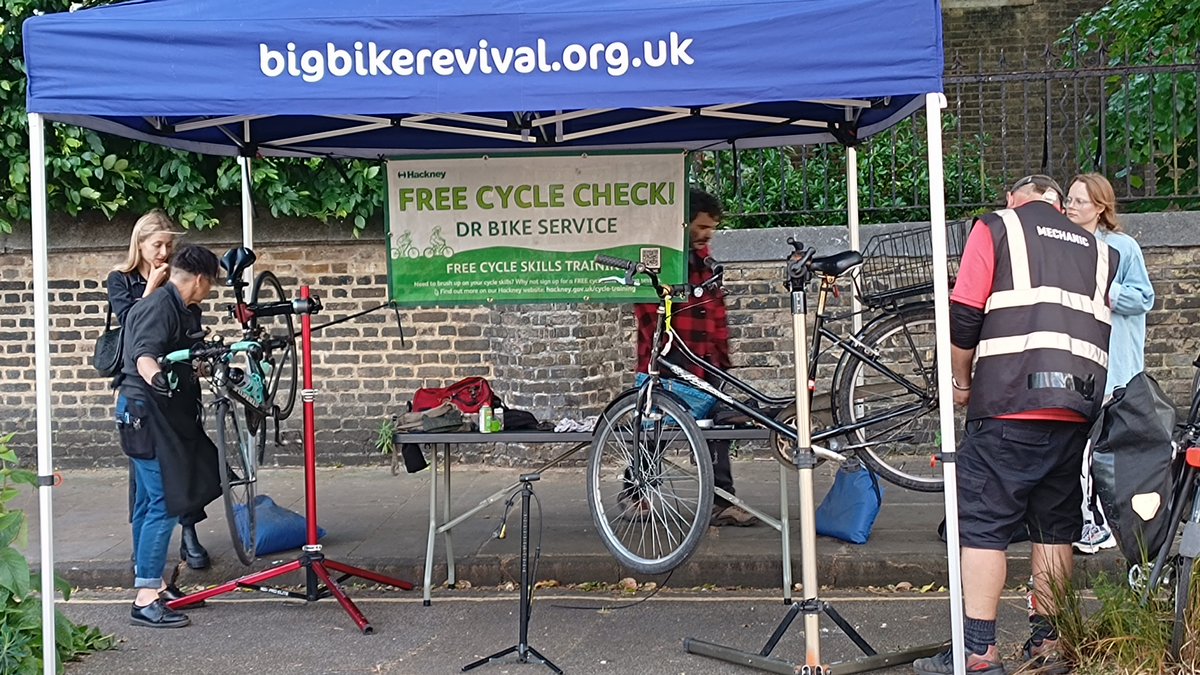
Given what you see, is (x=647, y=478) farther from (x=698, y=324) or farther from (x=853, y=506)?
(x=853, y=506)

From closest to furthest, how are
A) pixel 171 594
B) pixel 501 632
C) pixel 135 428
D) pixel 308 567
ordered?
1. pixel 501 632
2. pixel 135 428
3. pixel 308 567
4. pixel 171 594

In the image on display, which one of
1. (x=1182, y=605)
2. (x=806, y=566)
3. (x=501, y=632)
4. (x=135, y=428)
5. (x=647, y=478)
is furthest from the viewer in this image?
(x=135, y=428)

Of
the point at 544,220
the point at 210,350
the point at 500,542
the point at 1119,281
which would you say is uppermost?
the point at 544,220

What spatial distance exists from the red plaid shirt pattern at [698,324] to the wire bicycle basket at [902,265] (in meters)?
0.80

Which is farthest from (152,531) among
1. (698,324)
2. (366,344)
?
(366,344)

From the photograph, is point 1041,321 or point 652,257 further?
point 652,257

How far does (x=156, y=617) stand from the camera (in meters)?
5.81

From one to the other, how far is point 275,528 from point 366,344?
2.55m

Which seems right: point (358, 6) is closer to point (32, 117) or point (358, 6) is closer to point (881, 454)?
point (32, 117)

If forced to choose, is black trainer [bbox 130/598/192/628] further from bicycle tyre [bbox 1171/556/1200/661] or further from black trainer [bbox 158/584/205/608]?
bicycle tyre [bbox 1171/556/1200/661]

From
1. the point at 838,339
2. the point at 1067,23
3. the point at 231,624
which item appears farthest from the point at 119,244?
the point at 1067,23

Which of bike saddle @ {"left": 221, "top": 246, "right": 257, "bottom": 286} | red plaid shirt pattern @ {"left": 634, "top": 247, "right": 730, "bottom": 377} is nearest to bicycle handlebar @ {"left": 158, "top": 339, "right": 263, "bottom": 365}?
bike saddle @ {"left": 221, "top": 246, "right": 257, "bottom": 286}

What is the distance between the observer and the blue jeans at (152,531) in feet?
19.1

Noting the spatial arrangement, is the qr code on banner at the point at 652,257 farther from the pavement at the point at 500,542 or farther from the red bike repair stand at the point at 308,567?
the red bike repair stand at the point at 308,567
